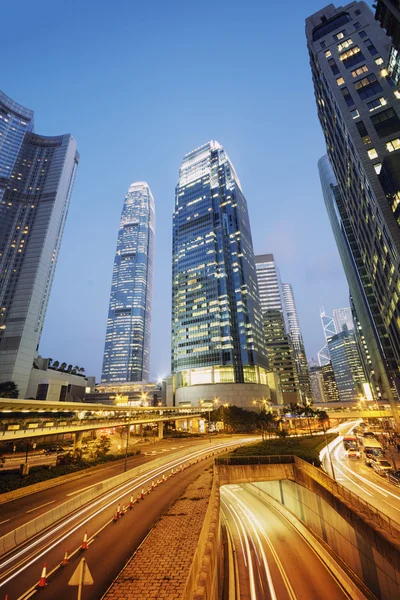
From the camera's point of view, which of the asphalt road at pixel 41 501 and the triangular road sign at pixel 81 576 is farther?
the asphalt road at pixel 41 501

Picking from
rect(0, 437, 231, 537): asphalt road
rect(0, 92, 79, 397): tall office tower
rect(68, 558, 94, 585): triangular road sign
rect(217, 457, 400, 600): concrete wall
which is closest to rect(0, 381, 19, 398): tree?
rect(0, 92, 79, 397): tall office tower

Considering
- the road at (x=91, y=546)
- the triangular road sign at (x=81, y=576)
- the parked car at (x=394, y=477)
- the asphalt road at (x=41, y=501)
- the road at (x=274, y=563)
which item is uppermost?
the triangular road sign at (x=81, y=576)

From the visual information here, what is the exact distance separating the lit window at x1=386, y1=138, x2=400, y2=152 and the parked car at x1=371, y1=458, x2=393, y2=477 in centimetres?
5650

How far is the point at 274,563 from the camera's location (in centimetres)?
2219

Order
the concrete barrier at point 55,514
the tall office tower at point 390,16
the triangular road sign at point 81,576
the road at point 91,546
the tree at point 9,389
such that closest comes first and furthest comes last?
the triangular road sign at point 81,576 < the road at point 91,546 < the concrete barrier at point 55,514 < the tall office tower at point 390,16 < the tree at point 9,389

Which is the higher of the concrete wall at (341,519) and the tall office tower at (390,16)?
the tall office tower at (390,16)

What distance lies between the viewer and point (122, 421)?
52.8 meters

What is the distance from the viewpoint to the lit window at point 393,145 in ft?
171

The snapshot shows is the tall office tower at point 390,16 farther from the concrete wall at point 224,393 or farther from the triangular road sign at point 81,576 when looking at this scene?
the concrete wall at point 224,393

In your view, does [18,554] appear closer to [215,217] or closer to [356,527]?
[356,527]

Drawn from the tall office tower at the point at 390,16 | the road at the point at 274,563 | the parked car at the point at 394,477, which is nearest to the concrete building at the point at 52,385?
the road at the point at 274,563

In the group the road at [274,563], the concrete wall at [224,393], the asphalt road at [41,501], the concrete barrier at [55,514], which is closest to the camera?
→ the concrete barrier at [55,514]

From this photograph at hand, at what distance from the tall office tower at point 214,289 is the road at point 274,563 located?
89080 mm

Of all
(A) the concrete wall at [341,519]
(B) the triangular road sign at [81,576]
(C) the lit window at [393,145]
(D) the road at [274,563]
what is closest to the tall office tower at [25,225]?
(D) the road at [274,563]
